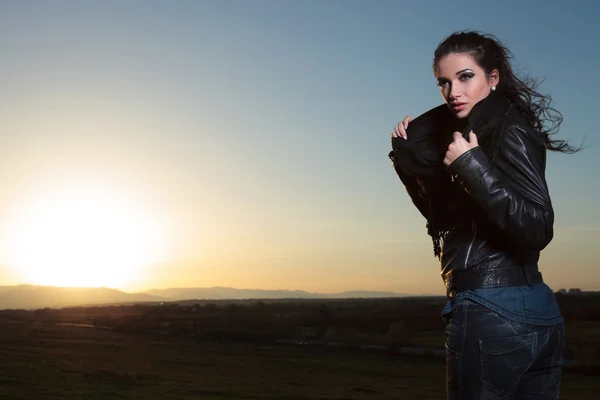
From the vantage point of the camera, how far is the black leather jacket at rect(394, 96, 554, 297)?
221 cm

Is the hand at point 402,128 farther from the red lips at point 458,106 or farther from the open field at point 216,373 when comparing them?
the open field at point 216,373

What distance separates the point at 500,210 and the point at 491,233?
0.45ft

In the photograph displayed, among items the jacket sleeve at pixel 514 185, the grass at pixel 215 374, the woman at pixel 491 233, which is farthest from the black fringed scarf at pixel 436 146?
the grass at pixel 215 374

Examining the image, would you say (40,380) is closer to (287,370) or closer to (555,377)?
(287,370)

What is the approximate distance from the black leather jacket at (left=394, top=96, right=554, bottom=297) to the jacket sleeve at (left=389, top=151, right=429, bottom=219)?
1.01 feet

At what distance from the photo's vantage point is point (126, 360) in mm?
14492

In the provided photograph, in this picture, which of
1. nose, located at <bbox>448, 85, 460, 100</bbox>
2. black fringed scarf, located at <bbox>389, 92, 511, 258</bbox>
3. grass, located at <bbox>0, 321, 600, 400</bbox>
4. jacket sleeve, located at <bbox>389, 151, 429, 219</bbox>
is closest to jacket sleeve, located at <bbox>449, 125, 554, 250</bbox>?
black fringed scarf, located at <bbox>389, 92, 511, 258</bbox>

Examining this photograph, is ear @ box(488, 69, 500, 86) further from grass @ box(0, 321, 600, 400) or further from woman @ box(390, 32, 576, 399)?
grass @ box(0, 321, 600, 400)

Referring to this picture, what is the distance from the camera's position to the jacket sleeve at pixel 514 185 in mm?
2201

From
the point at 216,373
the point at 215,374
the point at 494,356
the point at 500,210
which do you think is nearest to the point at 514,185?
the point at 500,210

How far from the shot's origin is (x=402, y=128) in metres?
2.73

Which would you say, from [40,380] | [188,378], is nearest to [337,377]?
[188,378]

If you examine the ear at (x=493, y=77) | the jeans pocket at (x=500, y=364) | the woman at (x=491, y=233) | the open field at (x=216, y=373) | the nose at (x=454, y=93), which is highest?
the ear at (x=493, y=77)

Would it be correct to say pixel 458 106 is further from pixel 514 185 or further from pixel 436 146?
pixel 514 185
